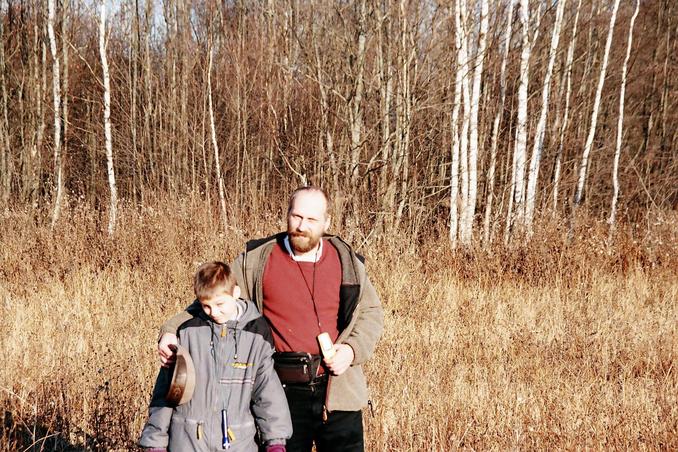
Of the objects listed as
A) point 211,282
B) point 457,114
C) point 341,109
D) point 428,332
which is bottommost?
point 428,332

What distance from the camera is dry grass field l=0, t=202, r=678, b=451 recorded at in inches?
159

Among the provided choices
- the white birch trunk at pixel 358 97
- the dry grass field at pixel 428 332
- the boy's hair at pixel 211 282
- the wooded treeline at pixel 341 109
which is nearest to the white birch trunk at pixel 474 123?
the wooded treeline at pixel 341 109

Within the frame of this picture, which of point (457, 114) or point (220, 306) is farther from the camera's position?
point (457, 114)

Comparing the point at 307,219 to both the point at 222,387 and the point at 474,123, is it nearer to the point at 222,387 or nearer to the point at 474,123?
the point at 222,387

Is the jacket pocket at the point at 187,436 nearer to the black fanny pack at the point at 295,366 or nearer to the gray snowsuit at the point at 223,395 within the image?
the gray snowsuit at the point at 223,395

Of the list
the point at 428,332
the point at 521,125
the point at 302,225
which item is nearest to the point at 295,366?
the point at 302,225

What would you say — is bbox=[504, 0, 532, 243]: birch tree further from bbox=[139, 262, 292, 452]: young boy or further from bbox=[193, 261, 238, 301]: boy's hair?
bbox=[193, 261, 238, 301]: boy's hair

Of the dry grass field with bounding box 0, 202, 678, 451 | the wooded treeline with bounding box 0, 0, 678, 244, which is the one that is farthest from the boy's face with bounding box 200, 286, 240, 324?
the wooded treeline with bounding box 0, 0, 678, 244

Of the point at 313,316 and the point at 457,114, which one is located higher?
the point at 457,114

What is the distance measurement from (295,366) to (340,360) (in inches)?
7.4

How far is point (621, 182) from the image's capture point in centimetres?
1678

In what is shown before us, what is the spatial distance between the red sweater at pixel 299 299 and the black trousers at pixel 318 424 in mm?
187

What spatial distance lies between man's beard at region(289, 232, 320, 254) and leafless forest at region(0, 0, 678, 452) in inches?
46.4

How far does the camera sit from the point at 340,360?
2.59 metres
